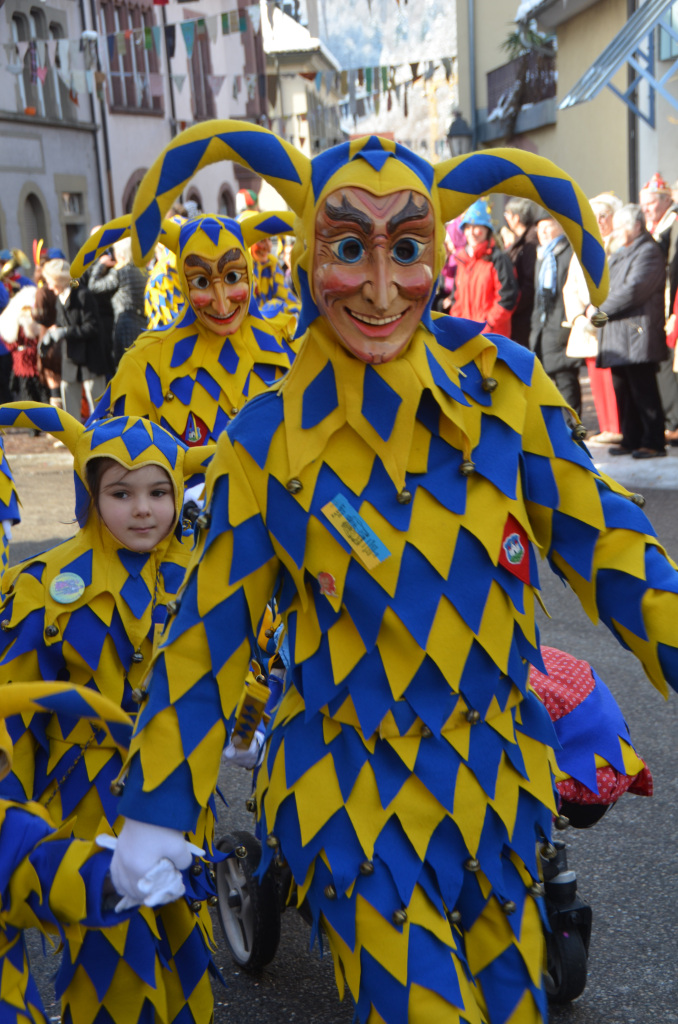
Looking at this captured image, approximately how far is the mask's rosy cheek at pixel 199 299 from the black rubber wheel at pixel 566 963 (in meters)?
2.53

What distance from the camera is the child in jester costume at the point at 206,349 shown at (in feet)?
13.4

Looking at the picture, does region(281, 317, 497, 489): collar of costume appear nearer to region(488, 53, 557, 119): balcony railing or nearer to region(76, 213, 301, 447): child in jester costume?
region(76, 213, 301, 447): child in jester costume

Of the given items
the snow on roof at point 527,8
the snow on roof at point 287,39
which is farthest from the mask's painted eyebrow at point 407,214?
the snow on roof at point 287,39

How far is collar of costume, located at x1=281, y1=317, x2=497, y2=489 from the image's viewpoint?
1.90 meters

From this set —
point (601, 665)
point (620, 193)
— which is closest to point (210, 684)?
point (601, 665)

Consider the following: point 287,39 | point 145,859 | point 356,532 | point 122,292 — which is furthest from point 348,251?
point 287,39

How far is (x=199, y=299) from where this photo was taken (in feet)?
14.1

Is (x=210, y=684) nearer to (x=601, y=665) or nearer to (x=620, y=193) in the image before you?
(x=601, y=665)

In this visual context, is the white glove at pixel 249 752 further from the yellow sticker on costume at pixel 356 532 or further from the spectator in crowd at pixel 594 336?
the spectator in crowd at pixel 594 336

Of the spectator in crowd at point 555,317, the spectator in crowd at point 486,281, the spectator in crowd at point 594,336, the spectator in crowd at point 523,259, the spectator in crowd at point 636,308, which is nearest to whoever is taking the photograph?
the spectator in crowd at point 636,308

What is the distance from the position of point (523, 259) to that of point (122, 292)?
3.68 metres

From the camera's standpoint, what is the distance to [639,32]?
41.8 feet

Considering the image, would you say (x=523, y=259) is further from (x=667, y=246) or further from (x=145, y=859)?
(x=145, y=859)

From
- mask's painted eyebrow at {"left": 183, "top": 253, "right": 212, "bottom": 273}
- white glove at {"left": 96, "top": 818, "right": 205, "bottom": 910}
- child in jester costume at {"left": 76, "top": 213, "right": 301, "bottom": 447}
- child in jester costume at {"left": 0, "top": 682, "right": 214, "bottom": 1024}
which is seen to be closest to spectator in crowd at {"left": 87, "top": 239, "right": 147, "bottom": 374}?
child in jester costume at {"left": 76, "top": 213, "right": 301, "bottom": 447}
